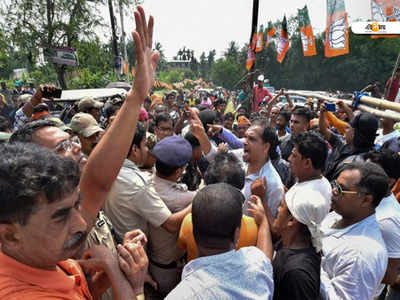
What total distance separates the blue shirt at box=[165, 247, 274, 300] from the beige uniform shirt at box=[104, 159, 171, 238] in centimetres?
72

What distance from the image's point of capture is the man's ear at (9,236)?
87 cm

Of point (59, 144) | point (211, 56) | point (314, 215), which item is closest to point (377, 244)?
point (314, 215)

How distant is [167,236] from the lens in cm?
217

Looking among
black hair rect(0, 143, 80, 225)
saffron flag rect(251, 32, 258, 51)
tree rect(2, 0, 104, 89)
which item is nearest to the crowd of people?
black hair rect(0, 143, 80, 225)

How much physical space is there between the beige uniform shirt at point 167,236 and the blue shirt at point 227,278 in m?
0.89

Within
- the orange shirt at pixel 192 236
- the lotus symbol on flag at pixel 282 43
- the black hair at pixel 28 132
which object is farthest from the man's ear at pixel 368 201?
the lotus symbol on flag at pixel 282 43

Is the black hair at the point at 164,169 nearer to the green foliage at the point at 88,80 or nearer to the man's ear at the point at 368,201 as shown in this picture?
the man's ear at the point at 368,201

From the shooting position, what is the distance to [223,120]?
7074 mm

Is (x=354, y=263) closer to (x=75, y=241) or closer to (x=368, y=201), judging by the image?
(x=368, y=201)

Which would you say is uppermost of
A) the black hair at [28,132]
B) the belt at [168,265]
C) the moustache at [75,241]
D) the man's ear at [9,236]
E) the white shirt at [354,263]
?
the black hair at [28,132]

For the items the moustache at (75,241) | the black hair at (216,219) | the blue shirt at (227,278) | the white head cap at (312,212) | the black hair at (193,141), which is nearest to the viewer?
the moustache at (75,241)

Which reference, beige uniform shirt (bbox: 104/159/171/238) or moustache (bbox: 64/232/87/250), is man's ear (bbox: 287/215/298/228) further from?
moustache (bbox: 64/232/87/250)

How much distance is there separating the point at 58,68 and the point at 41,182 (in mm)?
15672

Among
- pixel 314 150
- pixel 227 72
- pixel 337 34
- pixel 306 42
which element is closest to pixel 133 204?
pixel 314 150
